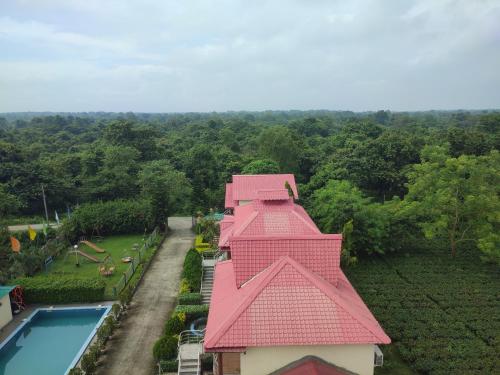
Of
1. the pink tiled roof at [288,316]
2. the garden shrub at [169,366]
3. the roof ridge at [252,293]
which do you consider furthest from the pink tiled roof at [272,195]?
the garden shrub at [169,366]

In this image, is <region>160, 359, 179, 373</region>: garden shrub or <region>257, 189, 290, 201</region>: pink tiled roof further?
<region>257, 189, 290, 201</region>: pink tiled roof

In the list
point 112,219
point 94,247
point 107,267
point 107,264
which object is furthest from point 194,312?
point 112,219

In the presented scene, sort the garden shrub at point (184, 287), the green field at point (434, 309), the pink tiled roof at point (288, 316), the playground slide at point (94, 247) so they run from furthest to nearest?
the playground slide at point (94, 247) → the garden shrub at point (184, 287) → the green field at point (434, 309) → the pink tiled roof at point (288, 316)

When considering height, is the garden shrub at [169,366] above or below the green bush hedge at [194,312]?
below

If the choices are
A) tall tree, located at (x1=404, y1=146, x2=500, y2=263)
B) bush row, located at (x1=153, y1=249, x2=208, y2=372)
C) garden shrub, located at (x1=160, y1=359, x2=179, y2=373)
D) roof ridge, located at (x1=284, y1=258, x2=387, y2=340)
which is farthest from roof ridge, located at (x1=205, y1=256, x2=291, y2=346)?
tall tree, located at (x1=404, y1=146, x2=500, y2=263)

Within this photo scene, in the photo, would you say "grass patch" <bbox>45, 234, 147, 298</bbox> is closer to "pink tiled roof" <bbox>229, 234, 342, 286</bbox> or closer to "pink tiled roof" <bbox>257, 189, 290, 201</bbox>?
"pink tiled roof" <bbox>257, 189, 290, 201</bbox>

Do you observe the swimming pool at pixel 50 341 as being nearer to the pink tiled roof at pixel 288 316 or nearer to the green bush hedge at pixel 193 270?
the green bush hedge at pixel 193 270
